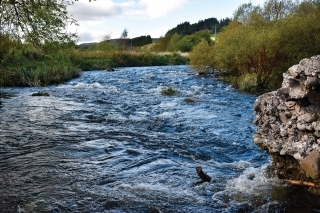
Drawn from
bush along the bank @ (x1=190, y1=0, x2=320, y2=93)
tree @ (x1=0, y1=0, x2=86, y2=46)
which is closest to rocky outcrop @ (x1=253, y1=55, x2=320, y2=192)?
tree @ (x1=0, y1=0, x2=86, y2=46)

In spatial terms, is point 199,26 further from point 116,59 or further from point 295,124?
point 295,124

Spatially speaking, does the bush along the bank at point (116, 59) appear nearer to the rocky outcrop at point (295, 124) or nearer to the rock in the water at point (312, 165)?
the rocky outcrop at point (295, 124)

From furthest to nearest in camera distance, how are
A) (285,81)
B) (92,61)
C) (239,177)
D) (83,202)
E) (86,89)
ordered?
(92,61) < (86,89) < (239,177) < (285,81) < (83,202)

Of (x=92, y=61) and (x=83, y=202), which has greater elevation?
(x=92, y=61)

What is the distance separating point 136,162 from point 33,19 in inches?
268

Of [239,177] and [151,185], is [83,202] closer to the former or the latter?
[151,185]

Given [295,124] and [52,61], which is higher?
[52,61]

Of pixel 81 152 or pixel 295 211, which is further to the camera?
pixel 81 152

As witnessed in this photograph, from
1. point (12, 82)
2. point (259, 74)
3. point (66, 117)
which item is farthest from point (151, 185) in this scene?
point (12, 82)

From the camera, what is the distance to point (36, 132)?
1083cm

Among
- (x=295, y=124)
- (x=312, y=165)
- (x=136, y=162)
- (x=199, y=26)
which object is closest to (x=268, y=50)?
(x=136, y=162)

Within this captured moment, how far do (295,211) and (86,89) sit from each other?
20170mm

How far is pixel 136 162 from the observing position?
7977 mm

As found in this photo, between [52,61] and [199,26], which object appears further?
[199,26]
